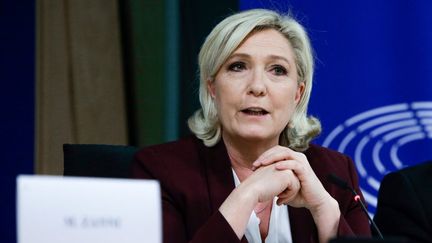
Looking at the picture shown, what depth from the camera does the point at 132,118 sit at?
11.1 feet

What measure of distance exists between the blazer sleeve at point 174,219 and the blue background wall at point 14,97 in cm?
119

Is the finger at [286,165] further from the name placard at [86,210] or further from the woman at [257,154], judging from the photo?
the name placard at [86,210]

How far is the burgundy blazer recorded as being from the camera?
2.11m

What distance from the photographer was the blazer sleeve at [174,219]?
185cm

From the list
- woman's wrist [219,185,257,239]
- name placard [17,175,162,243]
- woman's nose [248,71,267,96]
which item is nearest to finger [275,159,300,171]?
woman's wrist [219,185,257,239]

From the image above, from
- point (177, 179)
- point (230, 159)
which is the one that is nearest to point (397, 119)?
point (230, 159)

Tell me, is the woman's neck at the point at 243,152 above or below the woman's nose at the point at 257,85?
below

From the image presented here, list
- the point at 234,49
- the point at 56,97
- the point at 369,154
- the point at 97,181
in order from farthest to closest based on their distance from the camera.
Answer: the point at 56,97 → the point at 369,154 → the point at 234,49 → the point at 97,181

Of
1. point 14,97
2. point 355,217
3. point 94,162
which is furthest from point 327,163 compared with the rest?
point 14,97

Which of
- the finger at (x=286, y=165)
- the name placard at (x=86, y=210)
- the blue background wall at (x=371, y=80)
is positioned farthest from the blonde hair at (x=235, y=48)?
the name placard at (x=86, y=210)

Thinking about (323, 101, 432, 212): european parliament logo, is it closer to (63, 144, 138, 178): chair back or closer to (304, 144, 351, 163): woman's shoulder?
(304, 144, 351, 163): woman's shoulder

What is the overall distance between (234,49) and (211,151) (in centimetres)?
32

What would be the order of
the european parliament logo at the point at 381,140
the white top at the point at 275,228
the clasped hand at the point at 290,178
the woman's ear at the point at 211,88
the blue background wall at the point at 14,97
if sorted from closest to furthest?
the clasped hand at the point at 290,178 < the white top at the point at 275,228 < the woman's ear at the point at 211,88 < the european parliament logo at the point at 381,140 < the blue background wall at the point at 14,97

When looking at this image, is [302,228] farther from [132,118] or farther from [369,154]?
[132,118]
